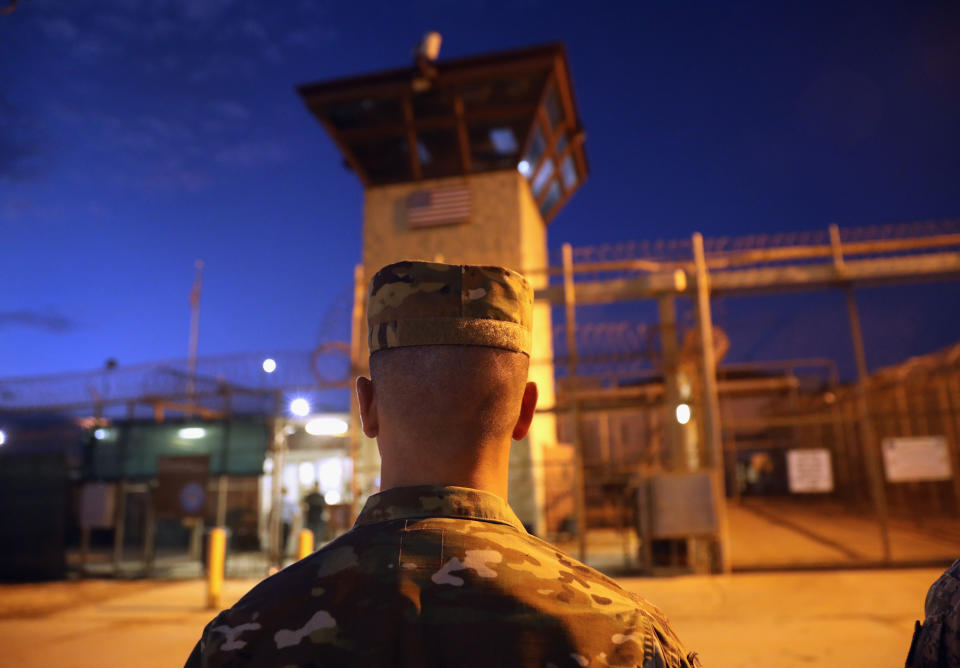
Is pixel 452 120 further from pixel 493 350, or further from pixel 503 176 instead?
pixel 493 350

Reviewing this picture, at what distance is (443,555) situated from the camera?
48.1 inches

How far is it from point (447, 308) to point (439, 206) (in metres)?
13.0

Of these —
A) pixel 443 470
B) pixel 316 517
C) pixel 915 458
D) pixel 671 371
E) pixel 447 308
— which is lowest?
pixel 316 517

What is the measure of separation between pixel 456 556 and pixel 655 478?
9676 mm

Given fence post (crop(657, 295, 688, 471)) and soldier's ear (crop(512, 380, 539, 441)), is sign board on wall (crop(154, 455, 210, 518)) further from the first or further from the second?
soldier's ear (crop(512, 380, 539, 441))

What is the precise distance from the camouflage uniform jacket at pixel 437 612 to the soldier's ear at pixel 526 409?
29 cm

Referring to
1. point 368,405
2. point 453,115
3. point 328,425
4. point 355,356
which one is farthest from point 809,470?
point 368,405

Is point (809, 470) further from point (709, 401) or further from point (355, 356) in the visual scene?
point (355, 356)

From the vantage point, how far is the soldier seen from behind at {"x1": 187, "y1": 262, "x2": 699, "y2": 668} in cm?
113

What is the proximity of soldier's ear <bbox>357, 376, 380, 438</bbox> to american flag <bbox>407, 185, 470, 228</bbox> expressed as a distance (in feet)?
41.7

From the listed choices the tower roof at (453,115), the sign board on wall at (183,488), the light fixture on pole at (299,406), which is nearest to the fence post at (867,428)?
the tower roof at (453,115)

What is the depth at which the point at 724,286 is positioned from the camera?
10.9m

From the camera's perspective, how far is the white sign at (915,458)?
32.2 ft

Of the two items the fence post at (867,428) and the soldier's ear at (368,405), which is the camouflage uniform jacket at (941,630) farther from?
the fence post at (867,428)
